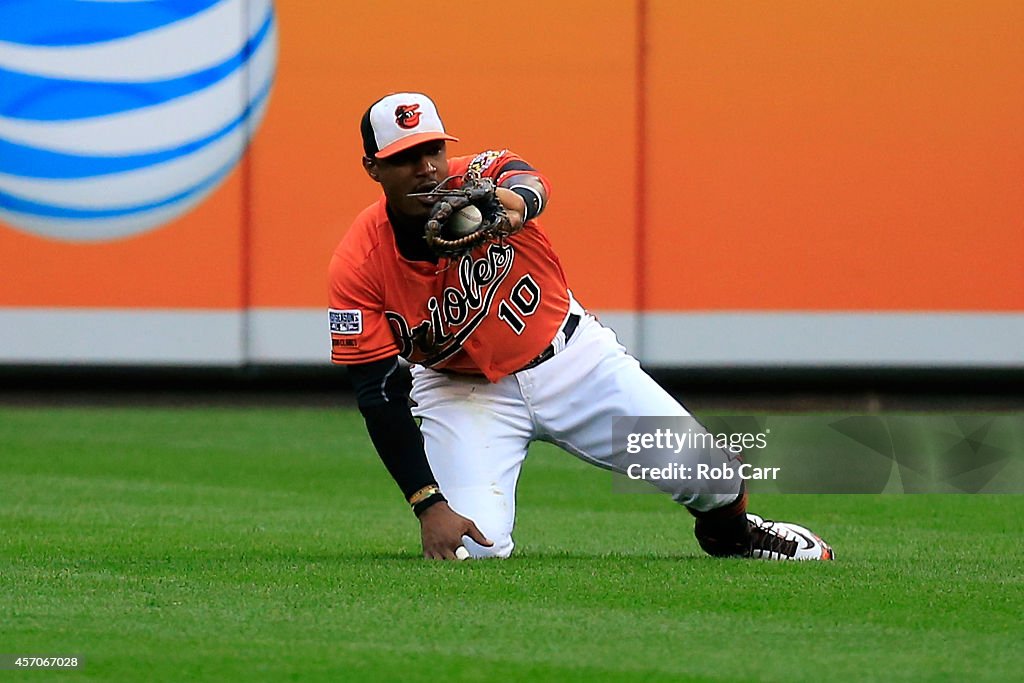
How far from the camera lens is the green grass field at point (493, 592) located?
388cm

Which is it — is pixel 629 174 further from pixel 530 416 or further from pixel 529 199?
pixel 529 199

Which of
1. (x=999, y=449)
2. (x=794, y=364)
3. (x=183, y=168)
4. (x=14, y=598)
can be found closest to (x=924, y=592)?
(x=14, y=598)

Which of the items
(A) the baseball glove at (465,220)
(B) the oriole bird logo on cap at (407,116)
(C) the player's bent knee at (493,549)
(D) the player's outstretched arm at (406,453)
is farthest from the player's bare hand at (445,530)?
(B) the oriole bird logo on cap at (407,116)

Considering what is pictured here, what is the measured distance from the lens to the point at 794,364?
1169cm

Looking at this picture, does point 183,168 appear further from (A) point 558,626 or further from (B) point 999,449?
(A) point 558,626

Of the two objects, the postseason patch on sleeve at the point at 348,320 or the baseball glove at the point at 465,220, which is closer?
the baseball glove at the point at 465,220

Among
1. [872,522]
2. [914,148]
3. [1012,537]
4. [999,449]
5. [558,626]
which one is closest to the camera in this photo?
[558,626]

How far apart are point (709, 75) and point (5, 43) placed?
4.57 metres

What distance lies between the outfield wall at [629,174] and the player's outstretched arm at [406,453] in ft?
20.0

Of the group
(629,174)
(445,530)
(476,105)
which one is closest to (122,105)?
(476,105)

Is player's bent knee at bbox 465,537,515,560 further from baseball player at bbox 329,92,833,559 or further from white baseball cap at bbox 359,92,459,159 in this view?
white baseball cap at bbox 359,92,459,159
